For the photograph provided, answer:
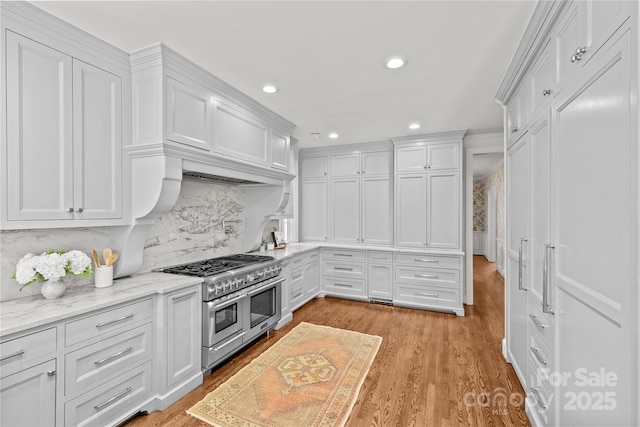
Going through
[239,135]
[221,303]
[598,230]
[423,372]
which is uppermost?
[239,135]

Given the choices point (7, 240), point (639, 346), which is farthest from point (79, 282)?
point (639, 346)

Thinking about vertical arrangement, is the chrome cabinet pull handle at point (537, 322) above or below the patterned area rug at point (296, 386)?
above

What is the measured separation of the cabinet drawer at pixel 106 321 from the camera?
1.56 m

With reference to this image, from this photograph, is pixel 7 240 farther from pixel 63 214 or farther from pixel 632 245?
pixel 632 245

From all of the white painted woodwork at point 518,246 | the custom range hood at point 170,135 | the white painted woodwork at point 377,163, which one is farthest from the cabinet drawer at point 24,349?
the white painted woodwork at point 377,163

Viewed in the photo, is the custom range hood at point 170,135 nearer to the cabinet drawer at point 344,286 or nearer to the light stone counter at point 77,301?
the light stone counter at point 77,301

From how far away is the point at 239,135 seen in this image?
2.80 metres

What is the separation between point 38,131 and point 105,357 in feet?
4.61

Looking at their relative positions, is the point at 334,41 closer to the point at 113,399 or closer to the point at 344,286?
the point at 113,399

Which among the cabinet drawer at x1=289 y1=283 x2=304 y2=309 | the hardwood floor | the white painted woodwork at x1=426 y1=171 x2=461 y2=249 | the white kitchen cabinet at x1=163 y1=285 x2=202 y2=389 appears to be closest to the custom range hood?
the white kitchen cabinet at x1=163 y1=285 x2=202 y2=389

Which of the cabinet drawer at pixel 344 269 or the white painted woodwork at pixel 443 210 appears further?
the cabinet drawer at pixel 344 269

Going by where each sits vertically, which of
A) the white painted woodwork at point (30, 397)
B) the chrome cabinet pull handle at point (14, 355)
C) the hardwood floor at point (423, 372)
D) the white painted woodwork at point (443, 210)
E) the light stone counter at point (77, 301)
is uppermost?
the white painted woodwork at point (443, 210)

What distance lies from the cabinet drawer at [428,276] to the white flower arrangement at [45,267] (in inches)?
145

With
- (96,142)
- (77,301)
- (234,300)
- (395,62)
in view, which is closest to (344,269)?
(234,300)
